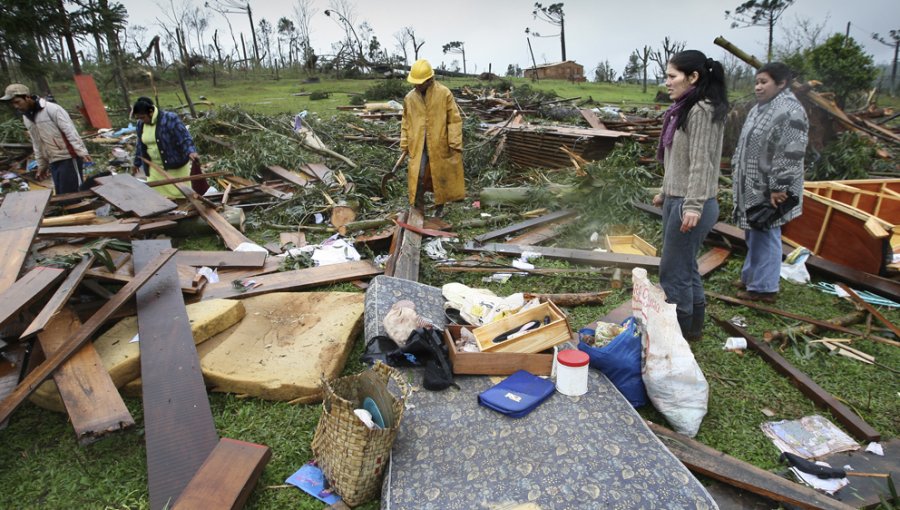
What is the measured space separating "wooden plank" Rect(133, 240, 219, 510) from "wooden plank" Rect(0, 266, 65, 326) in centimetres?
52

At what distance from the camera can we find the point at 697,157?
2.72 metres

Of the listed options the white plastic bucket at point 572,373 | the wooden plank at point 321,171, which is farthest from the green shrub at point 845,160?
the wooden plank at point 321,171

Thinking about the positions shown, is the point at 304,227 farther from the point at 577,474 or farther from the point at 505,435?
the point at 577,474

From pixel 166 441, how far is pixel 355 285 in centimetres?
219

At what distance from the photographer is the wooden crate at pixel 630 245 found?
5083 mm

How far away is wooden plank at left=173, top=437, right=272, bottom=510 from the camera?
208cm

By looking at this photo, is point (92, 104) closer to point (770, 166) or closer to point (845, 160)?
point (770, 166)

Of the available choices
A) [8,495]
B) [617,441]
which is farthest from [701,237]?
[8,495]

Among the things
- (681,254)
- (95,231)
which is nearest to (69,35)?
(95,231)

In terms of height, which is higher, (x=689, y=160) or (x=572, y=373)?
(x=689, y=160)

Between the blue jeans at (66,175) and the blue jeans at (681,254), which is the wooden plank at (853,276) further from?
the blue jeans at (66,175)

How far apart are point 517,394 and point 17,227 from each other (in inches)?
171

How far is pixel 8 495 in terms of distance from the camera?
2369 mm

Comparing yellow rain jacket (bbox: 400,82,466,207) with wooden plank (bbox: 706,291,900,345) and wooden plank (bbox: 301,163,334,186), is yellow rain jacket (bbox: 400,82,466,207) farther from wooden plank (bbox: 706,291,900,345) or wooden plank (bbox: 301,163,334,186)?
wooden plank (bbox: 706,291,900,345)
